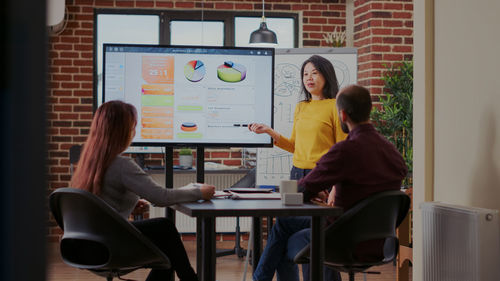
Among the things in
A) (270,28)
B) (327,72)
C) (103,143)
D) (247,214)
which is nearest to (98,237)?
(103,143)

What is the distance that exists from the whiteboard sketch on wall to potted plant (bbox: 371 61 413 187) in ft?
1.85

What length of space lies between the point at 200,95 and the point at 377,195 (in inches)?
41.8

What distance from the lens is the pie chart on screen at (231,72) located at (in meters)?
2.94

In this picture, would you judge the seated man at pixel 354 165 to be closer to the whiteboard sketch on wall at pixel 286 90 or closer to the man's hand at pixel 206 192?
the man's hand at pixel 206 192

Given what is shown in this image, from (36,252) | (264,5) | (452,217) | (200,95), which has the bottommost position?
(452,217)

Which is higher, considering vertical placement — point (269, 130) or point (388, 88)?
point (388, 88)

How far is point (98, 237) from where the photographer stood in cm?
223

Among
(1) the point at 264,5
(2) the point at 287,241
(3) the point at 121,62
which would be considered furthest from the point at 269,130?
(1) the point at 264,5

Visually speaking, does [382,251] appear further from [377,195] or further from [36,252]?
[36,252]

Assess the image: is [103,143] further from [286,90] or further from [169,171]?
[286,90]

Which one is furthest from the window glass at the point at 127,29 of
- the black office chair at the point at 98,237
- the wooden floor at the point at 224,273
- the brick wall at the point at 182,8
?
the black office chair at the point at 98,237

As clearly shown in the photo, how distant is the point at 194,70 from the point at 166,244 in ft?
2.82

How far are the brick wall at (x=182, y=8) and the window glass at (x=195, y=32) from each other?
0.18m

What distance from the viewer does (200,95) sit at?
9.62 ft
